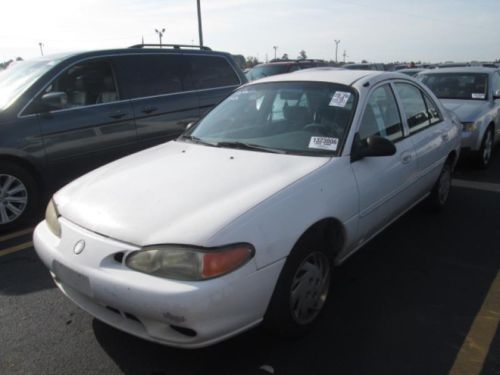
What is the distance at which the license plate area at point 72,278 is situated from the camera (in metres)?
2.35

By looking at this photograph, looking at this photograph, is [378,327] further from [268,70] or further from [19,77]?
[268,70]

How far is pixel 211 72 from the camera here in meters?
6.46

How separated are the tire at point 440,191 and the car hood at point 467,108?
2.14 metres

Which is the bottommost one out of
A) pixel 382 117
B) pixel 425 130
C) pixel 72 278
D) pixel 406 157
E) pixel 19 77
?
pixel 72 278

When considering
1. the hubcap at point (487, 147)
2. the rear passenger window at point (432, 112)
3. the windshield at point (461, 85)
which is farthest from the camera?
the windshield at point (461, 85)

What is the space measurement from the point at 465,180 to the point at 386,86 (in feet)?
10.6

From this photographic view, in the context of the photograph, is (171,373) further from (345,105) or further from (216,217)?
(345,105)

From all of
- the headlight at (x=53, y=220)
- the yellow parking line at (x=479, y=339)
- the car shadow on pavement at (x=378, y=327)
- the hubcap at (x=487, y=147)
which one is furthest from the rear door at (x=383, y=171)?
the hubcap at (x=487, y=147)

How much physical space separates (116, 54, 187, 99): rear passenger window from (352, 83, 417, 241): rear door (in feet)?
10.2

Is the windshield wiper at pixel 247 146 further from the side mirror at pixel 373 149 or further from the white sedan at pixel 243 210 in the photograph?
the side mirror at pixel 373 149

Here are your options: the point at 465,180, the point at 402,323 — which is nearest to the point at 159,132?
the point at 402,323

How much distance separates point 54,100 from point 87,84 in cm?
61

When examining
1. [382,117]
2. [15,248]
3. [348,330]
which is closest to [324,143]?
[382,117]

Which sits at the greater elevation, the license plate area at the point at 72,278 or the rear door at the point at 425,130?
the rear door at the point at 425,130
